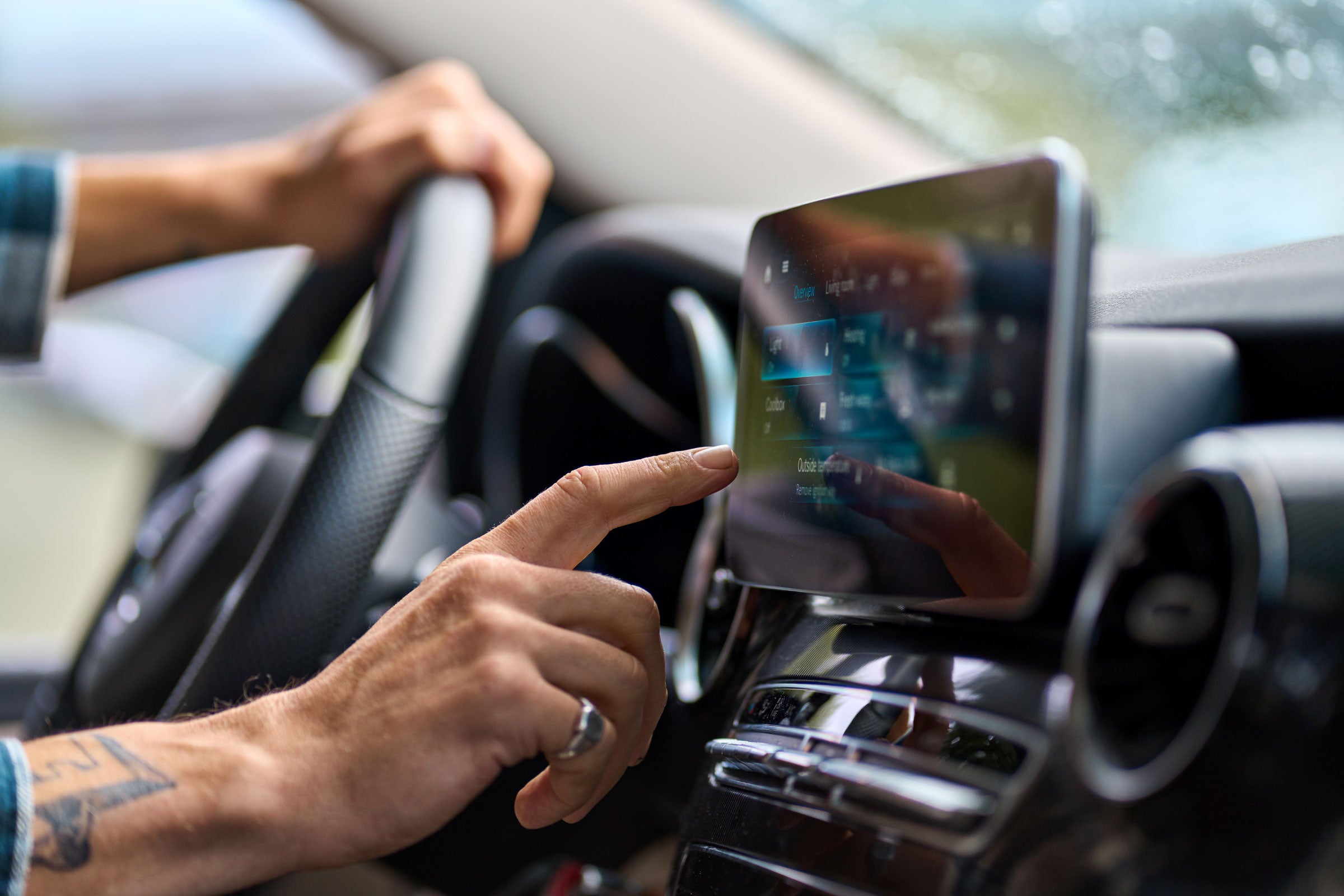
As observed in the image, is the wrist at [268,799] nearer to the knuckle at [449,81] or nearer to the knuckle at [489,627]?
the knuckle at [489,627]

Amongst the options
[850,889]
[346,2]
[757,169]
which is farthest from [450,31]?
[850,889]

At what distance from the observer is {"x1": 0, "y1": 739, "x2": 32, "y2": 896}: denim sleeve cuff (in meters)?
0.43

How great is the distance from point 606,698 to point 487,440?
1.81ft

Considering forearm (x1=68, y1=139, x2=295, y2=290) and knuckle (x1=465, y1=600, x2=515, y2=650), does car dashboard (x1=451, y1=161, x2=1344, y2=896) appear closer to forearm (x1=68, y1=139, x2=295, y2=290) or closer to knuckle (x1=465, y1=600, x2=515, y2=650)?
knuckle (x1=465, y1=600, x2=515, y2=650)

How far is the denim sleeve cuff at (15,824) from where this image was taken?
0.43 metres

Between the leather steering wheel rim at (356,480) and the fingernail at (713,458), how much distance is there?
22cm

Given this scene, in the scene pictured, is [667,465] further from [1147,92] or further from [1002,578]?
[1147,92]

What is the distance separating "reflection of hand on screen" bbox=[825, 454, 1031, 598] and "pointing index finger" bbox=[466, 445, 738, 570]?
0.06m

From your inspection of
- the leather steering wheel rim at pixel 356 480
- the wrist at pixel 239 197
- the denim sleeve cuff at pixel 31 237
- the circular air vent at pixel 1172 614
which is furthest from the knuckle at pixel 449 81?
the circular air vent at pixel 1172 614

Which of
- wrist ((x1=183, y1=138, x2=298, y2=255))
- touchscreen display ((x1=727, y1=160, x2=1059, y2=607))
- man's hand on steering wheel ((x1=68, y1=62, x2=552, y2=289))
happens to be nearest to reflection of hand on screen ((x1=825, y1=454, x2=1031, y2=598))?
touchscreen display ((x1=727, y1=160, x2=1059, y2=607))

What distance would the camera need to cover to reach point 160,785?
45cm

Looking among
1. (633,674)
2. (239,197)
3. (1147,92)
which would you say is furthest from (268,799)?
(1147,92)

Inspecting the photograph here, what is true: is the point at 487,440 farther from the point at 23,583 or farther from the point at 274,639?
the point at 23,583

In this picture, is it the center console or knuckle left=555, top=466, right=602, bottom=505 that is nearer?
the center console
